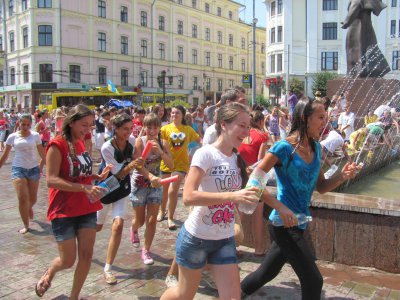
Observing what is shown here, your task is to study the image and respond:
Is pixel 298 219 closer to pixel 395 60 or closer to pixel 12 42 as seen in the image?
pixel 12 42

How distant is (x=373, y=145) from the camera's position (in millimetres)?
9438

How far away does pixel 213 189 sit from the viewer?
2988 mm

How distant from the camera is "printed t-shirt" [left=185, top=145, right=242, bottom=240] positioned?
2975 mm

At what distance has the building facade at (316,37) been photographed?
5391 centimetres

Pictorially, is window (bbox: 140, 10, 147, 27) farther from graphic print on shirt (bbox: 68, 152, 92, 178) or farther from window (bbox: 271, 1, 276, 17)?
graphic print on shirt (bbox: 68, 152, 92, 178)

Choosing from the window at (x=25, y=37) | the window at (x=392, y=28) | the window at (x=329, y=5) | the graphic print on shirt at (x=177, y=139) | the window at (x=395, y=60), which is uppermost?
the window at (x=329, y=5)

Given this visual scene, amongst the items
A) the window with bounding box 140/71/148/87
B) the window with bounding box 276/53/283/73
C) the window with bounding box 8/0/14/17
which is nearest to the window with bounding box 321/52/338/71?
the window with bounding box 276/53/283/73

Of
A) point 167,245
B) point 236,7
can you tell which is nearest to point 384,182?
point 167,245

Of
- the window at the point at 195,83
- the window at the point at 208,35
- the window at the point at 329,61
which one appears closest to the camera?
the window at the point at 329,61

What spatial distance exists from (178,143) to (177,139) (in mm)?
66

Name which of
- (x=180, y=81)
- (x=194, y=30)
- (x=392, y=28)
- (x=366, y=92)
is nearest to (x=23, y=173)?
(x=366, y=92)

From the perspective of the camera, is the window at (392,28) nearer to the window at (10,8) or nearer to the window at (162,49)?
the window at (162,49)

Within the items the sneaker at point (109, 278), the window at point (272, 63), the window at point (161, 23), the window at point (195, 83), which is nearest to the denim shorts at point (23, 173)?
the sneaker at point (109, 278)

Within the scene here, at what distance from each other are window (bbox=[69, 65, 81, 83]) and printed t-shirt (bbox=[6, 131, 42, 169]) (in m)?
44.0
